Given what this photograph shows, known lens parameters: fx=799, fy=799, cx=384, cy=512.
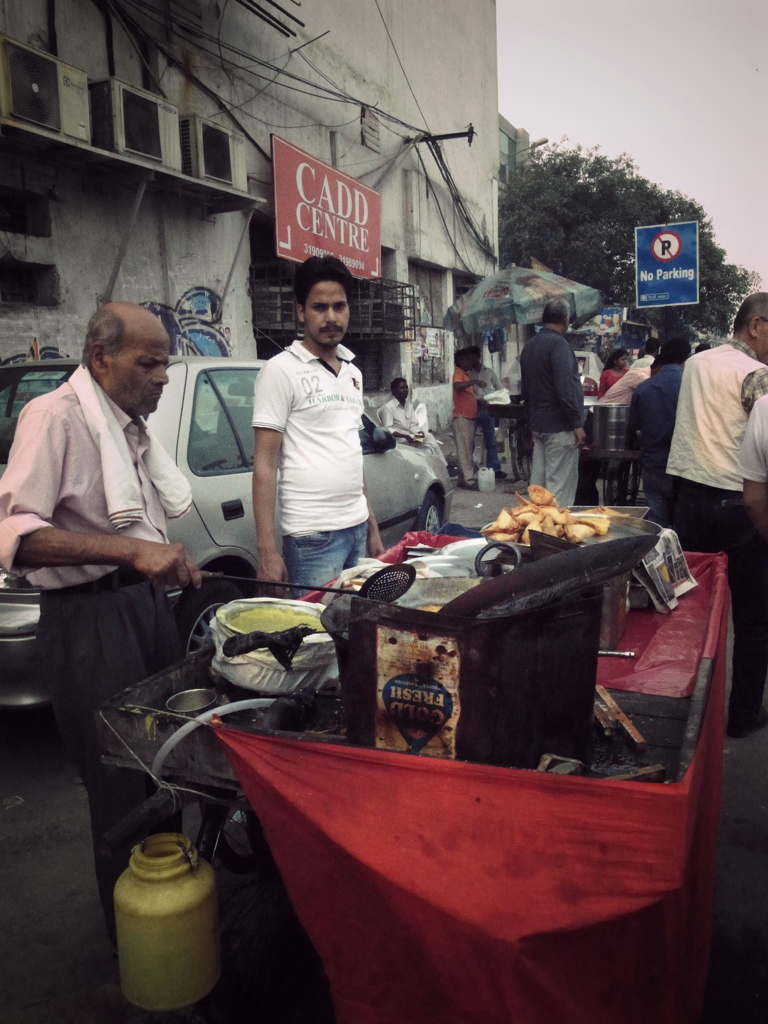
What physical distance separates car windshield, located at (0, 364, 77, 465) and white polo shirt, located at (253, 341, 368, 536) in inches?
59.3

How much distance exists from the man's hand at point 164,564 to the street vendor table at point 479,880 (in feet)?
1.57

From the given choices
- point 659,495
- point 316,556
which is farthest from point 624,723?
point 659,495

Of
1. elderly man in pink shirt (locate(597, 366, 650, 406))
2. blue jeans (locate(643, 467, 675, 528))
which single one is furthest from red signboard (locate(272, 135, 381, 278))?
blue jeans (locate(643, 467, 675, 528))

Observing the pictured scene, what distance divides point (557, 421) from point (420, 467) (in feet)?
6.04

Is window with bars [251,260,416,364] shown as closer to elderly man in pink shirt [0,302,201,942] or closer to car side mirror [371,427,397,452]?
car side mirror [371,427,397,452]

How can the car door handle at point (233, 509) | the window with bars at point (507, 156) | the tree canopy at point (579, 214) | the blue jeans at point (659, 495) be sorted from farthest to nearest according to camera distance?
the window with bars at point (507, 156) < the tree canopy at point (579, 214) < the blue jeans at point (659, 495) < the car door handle at point (233, 509)

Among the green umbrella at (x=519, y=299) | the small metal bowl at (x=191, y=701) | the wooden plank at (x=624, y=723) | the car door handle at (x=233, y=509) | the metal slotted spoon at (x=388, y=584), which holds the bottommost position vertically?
the wooden plank at (x=624, y=723)

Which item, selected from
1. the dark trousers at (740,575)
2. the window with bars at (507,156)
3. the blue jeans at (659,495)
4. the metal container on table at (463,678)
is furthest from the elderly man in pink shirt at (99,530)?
the window with bars at (507,156)

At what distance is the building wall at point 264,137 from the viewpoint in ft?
25.9

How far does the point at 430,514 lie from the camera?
6.75 metres

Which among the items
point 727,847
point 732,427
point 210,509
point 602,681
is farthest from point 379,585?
point 732,427

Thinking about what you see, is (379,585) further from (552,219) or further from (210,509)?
(552,219)

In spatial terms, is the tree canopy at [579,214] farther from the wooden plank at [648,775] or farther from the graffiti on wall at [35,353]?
the wooden plank at [648,775]

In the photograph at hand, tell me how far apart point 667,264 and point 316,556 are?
1167 cm
